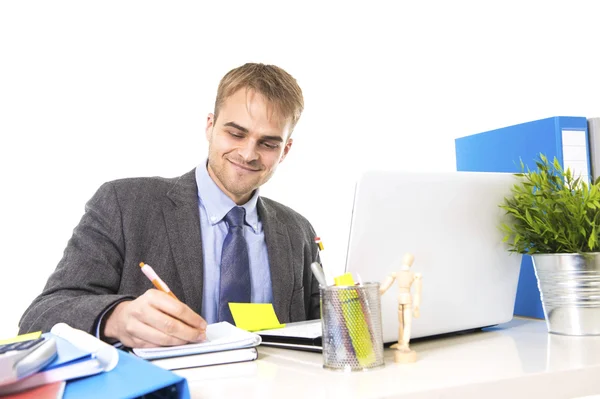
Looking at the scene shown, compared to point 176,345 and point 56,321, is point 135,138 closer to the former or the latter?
point 56,321

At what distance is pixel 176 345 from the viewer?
2.98ft

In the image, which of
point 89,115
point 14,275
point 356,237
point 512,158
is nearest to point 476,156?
point 512,158

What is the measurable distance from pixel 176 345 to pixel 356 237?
1.08ft

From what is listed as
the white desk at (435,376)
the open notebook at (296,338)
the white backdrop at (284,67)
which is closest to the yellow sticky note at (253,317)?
the open notebook at (296,338)

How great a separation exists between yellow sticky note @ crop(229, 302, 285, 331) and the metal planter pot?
523 mm

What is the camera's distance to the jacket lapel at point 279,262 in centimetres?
169

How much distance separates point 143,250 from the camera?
1.53 meters

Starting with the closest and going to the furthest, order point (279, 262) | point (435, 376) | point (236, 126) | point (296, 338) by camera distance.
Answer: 1. point (435, 376)
2. point (296, 338)
3. point (236, 126)
4. point (279, 262)

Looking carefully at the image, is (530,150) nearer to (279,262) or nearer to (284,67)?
(279,262)

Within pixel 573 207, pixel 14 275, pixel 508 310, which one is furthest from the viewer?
pixel 14 275

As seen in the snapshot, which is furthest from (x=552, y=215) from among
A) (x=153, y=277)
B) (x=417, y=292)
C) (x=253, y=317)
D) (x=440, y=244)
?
(x=153, y=277)

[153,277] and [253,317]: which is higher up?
[153,277]

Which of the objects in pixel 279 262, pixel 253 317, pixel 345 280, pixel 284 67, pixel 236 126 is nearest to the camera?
pixel 345 280

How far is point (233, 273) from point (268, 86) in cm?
54
